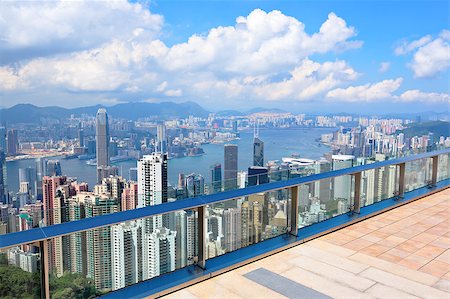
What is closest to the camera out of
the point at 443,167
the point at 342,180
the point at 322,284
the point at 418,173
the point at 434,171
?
the point at 322,284

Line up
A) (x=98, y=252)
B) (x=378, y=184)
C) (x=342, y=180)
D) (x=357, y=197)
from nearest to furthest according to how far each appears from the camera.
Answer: (x=98, y=252) < (x=342, y=180) < (x=357, y=197) < (x=378, y=184)

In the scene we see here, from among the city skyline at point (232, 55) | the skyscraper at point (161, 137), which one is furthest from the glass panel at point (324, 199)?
the city skyline at point (232, 55)

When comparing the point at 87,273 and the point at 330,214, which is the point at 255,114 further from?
the point at 87,273

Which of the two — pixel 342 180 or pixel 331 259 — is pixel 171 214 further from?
pixel 342 180

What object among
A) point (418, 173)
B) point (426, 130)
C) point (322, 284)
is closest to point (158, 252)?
point (322, 284)

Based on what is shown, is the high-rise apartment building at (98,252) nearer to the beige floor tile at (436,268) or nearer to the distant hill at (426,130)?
the beige floor tile at (436,268)

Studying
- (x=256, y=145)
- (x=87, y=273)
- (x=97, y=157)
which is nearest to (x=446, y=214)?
(x=256, y=145)
